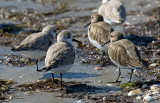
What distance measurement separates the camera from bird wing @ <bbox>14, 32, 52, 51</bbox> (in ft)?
25.0

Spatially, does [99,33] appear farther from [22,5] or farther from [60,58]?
[22,5]

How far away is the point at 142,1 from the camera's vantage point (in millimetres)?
14789

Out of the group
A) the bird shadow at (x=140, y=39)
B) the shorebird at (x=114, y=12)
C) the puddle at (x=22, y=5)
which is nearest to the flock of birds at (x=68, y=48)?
the shorebird at (x=114, y=12)

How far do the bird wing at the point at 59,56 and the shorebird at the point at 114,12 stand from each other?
149 inches

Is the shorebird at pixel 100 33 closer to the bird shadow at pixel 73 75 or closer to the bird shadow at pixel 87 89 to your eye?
the bird shadow at pixel 73 75

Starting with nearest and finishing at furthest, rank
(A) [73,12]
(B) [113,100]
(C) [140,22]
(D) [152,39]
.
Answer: (B) [113,100], (D) [152,39], (C) [140,22], (A) [73,12]

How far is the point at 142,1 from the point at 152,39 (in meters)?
4.64

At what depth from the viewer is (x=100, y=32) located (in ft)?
28.8

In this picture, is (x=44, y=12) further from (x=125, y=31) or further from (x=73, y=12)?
(x=125, y=31)

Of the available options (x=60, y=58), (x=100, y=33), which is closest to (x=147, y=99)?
(x=60, y=58)

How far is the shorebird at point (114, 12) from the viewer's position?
1053 centimetres

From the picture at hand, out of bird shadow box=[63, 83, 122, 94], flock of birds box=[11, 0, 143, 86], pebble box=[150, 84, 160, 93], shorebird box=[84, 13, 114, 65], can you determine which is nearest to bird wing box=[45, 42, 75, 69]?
flock of birds box=[11, 0, 143, 86]

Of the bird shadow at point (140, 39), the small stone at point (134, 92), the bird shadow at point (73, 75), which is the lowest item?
the bird shadow at point (73, 75)

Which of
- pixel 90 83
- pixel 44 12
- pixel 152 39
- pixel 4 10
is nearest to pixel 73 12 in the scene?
pixel 44 12
